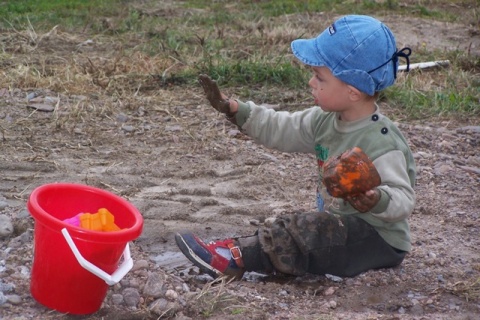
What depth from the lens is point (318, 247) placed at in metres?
3.56

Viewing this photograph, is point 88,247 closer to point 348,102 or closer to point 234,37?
point 348,102

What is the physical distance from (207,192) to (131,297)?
125cm

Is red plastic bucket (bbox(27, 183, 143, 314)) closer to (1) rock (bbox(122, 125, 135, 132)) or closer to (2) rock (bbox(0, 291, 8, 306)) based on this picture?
(2) rock (bbox(0, 291, 8, 306))

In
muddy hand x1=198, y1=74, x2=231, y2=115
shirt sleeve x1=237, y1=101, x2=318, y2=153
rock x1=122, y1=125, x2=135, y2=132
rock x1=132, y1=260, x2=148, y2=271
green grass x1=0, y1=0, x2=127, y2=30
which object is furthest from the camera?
green grass x1=0, y1=0, x2=127, y2=30

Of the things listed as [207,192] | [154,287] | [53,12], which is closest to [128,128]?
[207,192]

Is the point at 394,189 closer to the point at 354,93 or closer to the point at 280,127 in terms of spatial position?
the point at 354,93

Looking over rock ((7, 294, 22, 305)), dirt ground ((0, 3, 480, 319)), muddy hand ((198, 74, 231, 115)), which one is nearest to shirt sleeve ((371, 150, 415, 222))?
dirt ground ((0, 3, 480, 319))

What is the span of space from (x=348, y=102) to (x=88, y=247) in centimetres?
126

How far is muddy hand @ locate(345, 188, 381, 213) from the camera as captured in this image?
3.21 m

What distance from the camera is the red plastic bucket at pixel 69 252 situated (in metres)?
2.80

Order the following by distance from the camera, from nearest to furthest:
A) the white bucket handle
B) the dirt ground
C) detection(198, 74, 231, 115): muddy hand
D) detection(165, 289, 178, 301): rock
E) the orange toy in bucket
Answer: the white bucket handle, the orange toy in bucket, detection(165, 289, 178, 301): rock, the dirt ground, detection(198, 74, 231, 115): muddy hand

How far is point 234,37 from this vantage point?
23.5 feet

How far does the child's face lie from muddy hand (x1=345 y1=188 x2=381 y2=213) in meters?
0.46

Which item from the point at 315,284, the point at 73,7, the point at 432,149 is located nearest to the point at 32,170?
the point at 315,284
